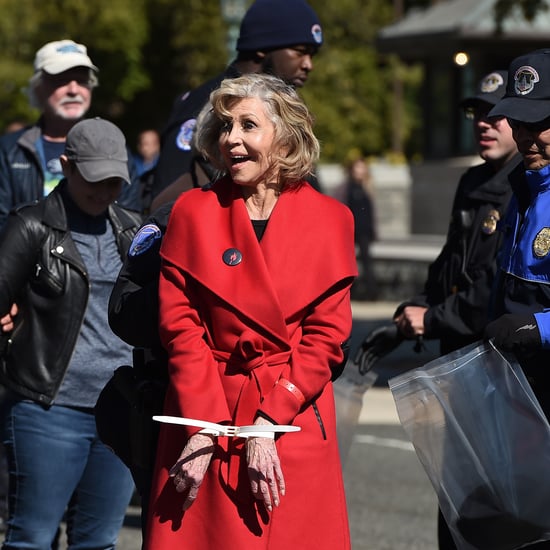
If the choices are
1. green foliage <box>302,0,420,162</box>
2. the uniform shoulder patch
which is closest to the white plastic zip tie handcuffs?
the uniform shoulder patch

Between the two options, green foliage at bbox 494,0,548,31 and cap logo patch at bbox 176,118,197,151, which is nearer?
cap logo patch at bbox 176,118,197,151

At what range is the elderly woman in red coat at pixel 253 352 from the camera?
356cm

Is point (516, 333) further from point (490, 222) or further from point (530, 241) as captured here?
point (490, 222)

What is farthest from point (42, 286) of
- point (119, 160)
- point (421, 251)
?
point (421, 251)

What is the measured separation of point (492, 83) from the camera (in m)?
5.37

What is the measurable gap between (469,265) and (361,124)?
33275mm

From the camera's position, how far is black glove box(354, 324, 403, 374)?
17.7ft

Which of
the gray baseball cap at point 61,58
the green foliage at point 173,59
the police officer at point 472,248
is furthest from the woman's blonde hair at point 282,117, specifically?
the green foliage at point 173,59

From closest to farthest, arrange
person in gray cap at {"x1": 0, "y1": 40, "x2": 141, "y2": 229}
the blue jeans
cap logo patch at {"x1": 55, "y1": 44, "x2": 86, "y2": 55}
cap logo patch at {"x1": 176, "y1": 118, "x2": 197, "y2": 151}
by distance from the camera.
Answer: the blue jeans < cap logo patch at {"x1": 176, "y1": 118, "x2": 197, "y2": 151} < person in gray cap at {"x1": 0, "y1": 40, "x2": 141, "y2": 229} < cap logo patch at {"x1": 55, "y1": 44, "x2": 86, "y2": 55}

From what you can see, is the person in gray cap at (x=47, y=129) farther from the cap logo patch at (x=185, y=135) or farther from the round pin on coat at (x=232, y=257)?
the round pin on coat at (x=232, y=257)

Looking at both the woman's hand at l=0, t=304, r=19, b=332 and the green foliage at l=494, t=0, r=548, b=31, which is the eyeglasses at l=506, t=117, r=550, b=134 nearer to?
the woman's hand at l=0, t=304, r=19, b=332

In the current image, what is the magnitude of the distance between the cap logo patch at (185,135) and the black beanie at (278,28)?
1.20ft

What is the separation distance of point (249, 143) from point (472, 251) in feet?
5.52

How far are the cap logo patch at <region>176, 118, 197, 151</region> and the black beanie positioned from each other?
0.37 metres
